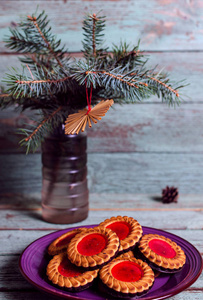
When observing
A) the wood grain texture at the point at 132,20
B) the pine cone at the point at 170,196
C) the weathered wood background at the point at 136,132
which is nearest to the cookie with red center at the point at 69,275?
the weathered wood background at the point at 136,132

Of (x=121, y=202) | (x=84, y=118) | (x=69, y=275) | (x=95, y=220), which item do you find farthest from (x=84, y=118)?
(x=121, y=202)

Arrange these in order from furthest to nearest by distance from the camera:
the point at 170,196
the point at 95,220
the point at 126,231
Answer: the point at 170,196 < the point at 95,220 < the point at 126,231

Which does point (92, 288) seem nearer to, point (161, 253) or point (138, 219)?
point (161, 253)

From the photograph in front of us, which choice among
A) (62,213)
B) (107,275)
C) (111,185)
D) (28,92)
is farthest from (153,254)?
(111,185)

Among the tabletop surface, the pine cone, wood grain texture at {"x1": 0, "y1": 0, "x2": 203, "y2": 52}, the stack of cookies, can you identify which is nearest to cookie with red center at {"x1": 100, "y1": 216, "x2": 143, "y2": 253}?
the stack of cookies

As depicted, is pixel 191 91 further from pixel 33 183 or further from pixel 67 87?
pixel 33 183
